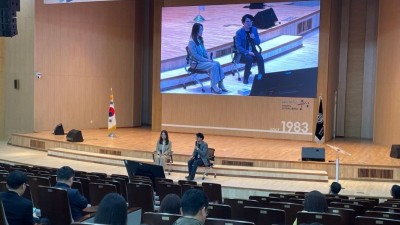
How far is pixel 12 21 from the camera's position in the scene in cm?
1241

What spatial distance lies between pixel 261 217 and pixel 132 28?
53.4 ft

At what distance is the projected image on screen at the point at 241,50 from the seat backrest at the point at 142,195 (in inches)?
432

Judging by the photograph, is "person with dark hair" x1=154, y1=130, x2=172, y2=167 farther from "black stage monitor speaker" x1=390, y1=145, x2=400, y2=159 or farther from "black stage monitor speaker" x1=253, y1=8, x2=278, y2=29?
"black stage monitor speaker" x1=253, y1=8, x2=278, y2=29

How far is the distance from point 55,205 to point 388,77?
1297 cm

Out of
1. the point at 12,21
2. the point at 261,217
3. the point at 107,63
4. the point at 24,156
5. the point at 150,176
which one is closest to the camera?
the point at 261,217

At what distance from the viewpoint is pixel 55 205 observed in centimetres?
511

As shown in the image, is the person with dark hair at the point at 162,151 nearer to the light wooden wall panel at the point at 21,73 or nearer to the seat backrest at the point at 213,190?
the seat backrest at the point at 213,190

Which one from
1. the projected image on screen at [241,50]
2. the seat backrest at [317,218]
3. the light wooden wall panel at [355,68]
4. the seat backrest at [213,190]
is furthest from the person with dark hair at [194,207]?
the light wooden wall panel at [355,68]

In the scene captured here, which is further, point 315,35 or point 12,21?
point 315,35

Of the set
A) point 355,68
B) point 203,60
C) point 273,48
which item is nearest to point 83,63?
point 203,60

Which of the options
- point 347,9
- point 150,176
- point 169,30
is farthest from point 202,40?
point 150,176

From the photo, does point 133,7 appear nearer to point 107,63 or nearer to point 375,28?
point 107,63

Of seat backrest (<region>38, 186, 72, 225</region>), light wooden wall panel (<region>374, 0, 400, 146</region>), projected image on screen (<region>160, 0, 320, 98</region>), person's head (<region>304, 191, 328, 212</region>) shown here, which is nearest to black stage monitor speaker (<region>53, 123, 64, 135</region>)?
projected image on screen (<region>160, 0, 320, 98</region>)

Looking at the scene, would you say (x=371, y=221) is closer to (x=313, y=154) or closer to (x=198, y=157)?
(x=198, y=157)
